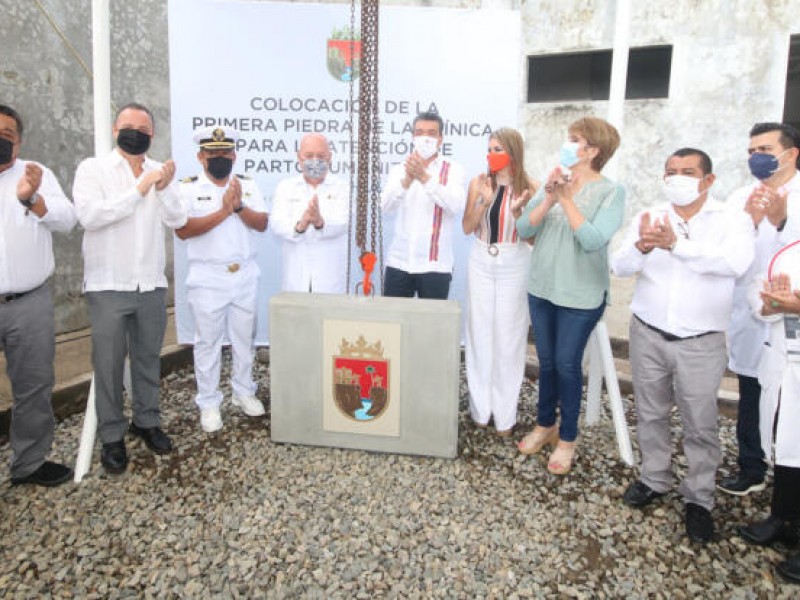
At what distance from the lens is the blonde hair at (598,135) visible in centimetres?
294

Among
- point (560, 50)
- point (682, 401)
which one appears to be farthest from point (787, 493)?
point (560, 50)

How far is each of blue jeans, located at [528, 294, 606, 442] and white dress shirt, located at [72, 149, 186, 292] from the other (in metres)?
1.97

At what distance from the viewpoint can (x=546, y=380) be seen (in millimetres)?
3330

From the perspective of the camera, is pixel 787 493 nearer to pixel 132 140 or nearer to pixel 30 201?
pixel 132 140

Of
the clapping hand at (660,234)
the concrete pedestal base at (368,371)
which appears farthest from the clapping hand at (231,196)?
the clapping hand at (660,234)

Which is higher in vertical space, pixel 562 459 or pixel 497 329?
pixel 497 329

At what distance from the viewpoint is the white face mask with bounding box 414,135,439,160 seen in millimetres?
3389

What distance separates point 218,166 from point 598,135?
2072 mm

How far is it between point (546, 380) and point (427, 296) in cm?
91

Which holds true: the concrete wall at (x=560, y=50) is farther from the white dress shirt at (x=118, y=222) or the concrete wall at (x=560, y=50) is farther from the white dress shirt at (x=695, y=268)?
the white dress shirt at (x=695, y=268)

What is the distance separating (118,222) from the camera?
3.07 metres

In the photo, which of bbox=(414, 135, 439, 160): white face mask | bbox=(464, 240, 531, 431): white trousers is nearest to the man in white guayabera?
bbox=(414, 135, 439, 160): white face mask

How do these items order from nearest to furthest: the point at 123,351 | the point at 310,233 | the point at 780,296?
the point at 780,296 → the point at 123,351 → the point at 310,233

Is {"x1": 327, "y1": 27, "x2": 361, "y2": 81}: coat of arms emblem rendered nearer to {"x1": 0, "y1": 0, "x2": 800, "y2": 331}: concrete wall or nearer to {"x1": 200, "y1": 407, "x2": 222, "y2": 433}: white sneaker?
{"x1": 0, "y1": 0, "x2": 800, "y2": 331}: concrete wall
